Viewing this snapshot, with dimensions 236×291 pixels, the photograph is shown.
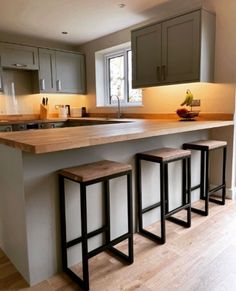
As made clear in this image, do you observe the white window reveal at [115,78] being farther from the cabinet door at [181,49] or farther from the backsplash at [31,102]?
the cabinet door at [181,49]

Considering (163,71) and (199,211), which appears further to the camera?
(163,71)

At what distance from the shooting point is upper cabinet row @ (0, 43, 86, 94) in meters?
4.02

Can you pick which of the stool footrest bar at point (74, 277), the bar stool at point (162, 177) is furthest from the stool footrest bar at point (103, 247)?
the bar stool at point (162, 177)

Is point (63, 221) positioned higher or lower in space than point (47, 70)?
lower

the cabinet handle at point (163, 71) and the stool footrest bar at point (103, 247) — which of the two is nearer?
the stool footrest bar at point (103, 247)

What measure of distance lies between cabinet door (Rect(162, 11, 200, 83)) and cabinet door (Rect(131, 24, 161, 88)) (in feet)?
0.30

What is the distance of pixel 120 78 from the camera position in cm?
453

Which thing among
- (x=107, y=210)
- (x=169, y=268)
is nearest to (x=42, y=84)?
(x=107, y=210)

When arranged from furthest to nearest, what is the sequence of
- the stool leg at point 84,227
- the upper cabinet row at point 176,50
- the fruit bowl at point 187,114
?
the fruit bowl at point 187,114 → the upper cabinet row at point 176,50 → the stool leg at point 84,227

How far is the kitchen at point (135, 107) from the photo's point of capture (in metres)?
1.59

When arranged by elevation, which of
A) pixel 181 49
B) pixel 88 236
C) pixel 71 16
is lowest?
pixel 88 236

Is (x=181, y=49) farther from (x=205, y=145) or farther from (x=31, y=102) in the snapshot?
(x=31, y=102)

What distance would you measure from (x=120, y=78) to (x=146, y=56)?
4.31ft

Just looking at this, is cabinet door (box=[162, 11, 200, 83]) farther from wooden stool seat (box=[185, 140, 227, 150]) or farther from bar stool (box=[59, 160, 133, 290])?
bar stool (box=[59, 160, 133, 290])
